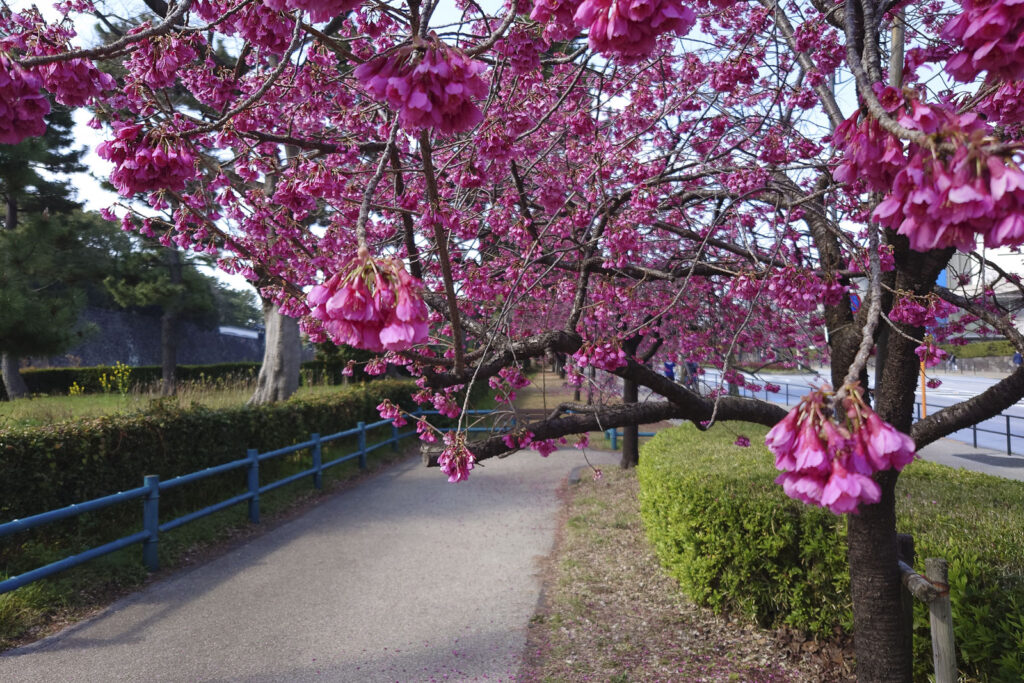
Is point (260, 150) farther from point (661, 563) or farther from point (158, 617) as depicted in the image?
point (661, 563)

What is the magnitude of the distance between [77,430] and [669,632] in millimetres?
5443

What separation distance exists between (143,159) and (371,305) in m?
1.02

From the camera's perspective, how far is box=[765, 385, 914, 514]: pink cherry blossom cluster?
104 cm

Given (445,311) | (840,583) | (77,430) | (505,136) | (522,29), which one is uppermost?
(522,29)

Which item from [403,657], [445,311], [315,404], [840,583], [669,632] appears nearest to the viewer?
[445,311]

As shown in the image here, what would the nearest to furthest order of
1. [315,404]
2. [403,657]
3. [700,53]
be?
[403,657]
[700,53]
[315,404]

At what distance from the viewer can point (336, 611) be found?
4887 millimetres

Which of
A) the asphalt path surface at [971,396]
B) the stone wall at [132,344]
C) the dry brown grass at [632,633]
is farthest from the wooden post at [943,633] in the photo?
the stone wall at [132,344]

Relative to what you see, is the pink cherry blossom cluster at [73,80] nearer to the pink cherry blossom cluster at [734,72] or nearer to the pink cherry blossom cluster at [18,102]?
the pink cherry blossom cluster at [18,102]

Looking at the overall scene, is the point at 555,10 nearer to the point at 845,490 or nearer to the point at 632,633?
the point at 845,490

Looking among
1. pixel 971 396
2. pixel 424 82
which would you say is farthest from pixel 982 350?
pixel 424 82

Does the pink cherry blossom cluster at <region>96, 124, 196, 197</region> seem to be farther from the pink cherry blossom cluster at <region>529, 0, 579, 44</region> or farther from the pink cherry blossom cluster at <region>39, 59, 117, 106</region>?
the pink cherry blossom cluster at <region>529, 0, 579, 44</region>

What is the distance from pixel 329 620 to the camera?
470 centimetres

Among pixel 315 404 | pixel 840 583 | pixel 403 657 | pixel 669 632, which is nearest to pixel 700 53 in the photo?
pixel 840 583
